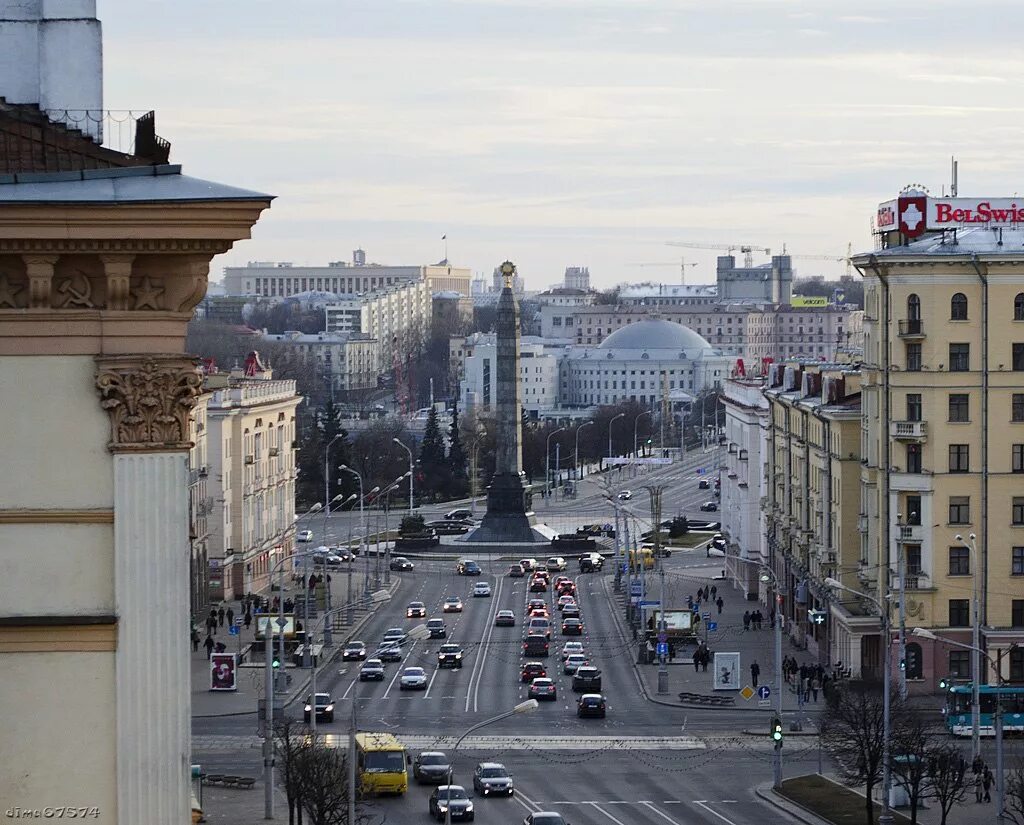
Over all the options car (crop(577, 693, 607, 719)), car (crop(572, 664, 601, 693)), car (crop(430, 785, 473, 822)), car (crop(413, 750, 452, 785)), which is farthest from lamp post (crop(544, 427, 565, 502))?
car (crop(430, 785, 473, 822))

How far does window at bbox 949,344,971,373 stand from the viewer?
63594 mm

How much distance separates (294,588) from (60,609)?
8206cm

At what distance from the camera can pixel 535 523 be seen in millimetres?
126938

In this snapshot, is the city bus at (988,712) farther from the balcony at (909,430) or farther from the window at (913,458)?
the balcony at (909,430)

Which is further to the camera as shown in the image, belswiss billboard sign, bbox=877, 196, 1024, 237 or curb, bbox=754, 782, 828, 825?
belswiss billboard sign, bbox=877, 196, 1024, 237

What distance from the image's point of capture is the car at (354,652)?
7269 centimetres

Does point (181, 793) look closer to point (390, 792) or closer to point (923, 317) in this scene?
point (390, 792)

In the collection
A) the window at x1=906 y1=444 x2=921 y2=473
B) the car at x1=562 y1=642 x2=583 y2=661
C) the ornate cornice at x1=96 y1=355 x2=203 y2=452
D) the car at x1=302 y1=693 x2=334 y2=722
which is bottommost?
the car at x1=562 y1=642 x2=583 y2=661

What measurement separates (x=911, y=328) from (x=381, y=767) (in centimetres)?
2212

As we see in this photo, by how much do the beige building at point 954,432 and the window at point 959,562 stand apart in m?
0.03

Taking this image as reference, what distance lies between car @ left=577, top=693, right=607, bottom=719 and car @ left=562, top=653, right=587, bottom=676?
928 centimetres

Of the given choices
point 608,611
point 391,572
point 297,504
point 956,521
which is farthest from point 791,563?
point 297,504

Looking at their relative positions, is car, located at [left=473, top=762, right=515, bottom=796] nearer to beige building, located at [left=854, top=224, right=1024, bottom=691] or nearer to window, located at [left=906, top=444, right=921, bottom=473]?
beige building, located at [left=854, top=224, right=1024, bottom=691]

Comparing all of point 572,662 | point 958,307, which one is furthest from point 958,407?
point 572,662
